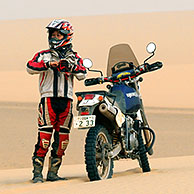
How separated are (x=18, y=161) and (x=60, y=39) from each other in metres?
5.59

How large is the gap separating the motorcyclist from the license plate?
2.18ft

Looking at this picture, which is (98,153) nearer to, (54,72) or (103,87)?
(54,72)

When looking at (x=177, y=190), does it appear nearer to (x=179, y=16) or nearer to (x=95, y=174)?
(x=95, y=174)

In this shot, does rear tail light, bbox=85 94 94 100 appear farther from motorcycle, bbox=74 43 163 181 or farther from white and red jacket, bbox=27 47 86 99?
white and red jacket, bbox=27 47 86 99

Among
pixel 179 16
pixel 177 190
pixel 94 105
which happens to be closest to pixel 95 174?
pixel 94 105

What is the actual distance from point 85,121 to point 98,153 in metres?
0.45

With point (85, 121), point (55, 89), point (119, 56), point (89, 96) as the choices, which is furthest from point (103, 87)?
point (85, 121)

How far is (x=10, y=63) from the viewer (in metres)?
45.8

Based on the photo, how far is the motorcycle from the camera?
6.93m

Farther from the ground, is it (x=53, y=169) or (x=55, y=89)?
(x=55, y=89)

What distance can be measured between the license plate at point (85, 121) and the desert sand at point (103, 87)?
62 cm

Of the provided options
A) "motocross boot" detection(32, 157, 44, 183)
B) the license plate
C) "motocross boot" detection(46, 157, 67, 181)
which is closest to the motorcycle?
the license plate

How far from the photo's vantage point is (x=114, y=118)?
7430 millimetres

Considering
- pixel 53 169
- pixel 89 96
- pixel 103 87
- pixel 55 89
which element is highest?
pixel 103 87
